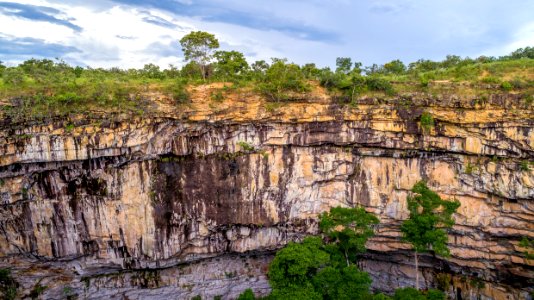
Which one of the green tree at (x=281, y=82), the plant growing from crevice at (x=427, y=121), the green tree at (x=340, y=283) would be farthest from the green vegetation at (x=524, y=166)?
the green tree at (x=281, y=82)

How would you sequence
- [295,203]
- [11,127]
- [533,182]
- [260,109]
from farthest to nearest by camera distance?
[295,203]
[260,109]
[533,182]
[11,127]

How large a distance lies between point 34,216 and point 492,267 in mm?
22216

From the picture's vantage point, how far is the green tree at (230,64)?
17.7 metres

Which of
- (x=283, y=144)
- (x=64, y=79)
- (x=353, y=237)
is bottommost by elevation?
(x=353, y=237)

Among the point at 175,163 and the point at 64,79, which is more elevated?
the point at 64,79

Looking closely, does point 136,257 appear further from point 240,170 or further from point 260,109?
point 260,109

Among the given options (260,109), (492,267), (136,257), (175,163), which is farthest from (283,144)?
(492,267)

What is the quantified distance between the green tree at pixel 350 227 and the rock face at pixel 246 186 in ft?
6.35

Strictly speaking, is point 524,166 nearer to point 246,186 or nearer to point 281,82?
point 281,82

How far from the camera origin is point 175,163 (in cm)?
1594

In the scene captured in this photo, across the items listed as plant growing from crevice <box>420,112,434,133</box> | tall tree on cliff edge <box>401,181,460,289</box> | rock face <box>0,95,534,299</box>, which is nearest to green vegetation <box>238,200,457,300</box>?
tall tree on cliff edge <box>401,181,460,289</box>

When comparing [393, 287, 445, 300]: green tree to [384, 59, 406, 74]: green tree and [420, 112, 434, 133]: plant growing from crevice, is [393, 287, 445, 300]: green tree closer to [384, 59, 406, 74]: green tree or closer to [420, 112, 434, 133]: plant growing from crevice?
[420, 112, 434, 133]: plant growing from crevice

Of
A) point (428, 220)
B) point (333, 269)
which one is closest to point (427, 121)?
point (428, 220)

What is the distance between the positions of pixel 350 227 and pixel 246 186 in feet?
17.7
